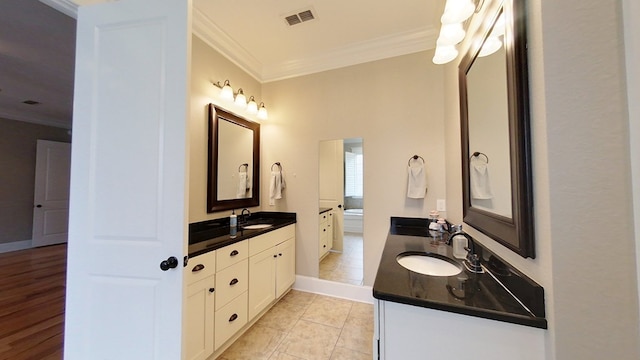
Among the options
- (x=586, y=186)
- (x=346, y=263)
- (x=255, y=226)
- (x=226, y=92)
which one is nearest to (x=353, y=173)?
(x=346, y=263)

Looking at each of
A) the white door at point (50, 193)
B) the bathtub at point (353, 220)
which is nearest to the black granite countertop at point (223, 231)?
the bathtub at point (353, 220)

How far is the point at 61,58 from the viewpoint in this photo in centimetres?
256

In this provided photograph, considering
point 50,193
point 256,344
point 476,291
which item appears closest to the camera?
point 476,291

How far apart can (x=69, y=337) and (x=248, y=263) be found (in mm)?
1039

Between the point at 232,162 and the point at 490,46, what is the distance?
7.56 feet

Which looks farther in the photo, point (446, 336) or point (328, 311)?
point (328, 311)

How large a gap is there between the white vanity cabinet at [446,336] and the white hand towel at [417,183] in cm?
152

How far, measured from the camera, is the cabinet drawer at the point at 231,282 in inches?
64.3

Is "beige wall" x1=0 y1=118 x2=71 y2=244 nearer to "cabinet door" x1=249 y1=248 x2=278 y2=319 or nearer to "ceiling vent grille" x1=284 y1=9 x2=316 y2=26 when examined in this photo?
"cabinet door" x1=249 y1=248 x2=278 y2=319

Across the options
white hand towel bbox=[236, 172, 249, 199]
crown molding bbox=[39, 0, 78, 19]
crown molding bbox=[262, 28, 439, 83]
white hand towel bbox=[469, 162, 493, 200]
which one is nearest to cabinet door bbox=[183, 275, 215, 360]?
white hand towel bbox=[236, 172, 249, 199]

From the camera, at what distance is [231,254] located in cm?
174

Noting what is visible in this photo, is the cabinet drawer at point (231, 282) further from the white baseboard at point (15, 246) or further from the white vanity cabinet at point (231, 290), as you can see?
the white baseboard at point (15, 246)

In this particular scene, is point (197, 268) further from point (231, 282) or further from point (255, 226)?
point (255, 226)

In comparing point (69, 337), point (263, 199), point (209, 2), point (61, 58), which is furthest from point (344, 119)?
point (61, 58)
